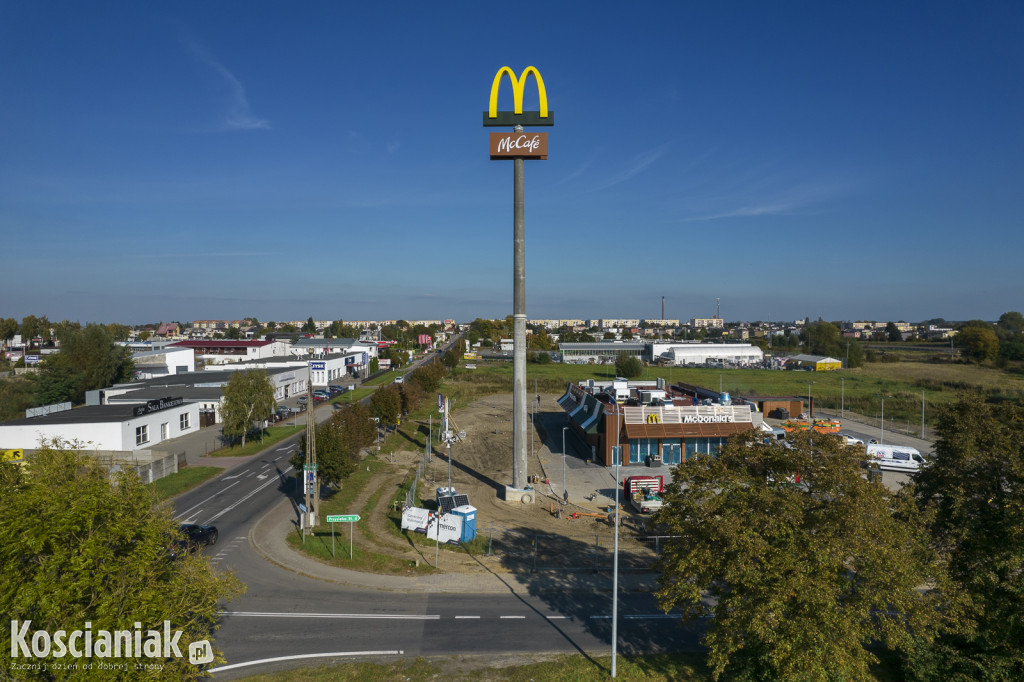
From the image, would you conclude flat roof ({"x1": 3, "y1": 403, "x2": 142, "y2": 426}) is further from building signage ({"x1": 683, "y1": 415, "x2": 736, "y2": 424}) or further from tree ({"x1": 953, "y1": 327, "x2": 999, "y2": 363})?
tree ({"x1": 953, "y1": 327, "x2": 999, "y2": 363})

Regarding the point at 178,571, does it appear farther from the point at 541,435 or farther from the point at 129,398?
the point at 129,398

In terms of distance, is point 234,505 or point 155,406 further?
point 155,406

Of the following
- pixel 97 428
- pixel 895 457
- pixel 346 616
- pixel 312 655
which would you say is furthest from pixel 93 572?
pixel 895 457

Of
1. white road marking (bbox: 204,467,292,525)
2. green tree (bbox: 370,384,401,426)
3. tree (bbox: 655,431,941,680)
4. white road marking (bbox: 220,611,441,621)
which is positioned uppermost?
tree (bbox: 655,431,941,680)

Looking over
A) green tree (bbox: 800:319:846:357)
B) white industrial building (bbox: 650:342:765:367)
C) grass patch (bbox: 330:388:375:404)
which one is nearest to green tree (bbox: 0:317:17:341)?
grass patch (bbox: 330:388:375:404)

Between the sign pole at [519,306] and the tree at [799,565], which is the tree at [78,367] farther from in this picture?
the tree at [799,565]

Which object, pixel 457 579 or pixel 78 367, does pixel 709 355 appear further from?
pixel 457 579

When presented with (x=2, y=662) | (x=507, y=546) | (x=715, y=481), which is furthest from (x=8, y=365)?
(x=715, y=481)
